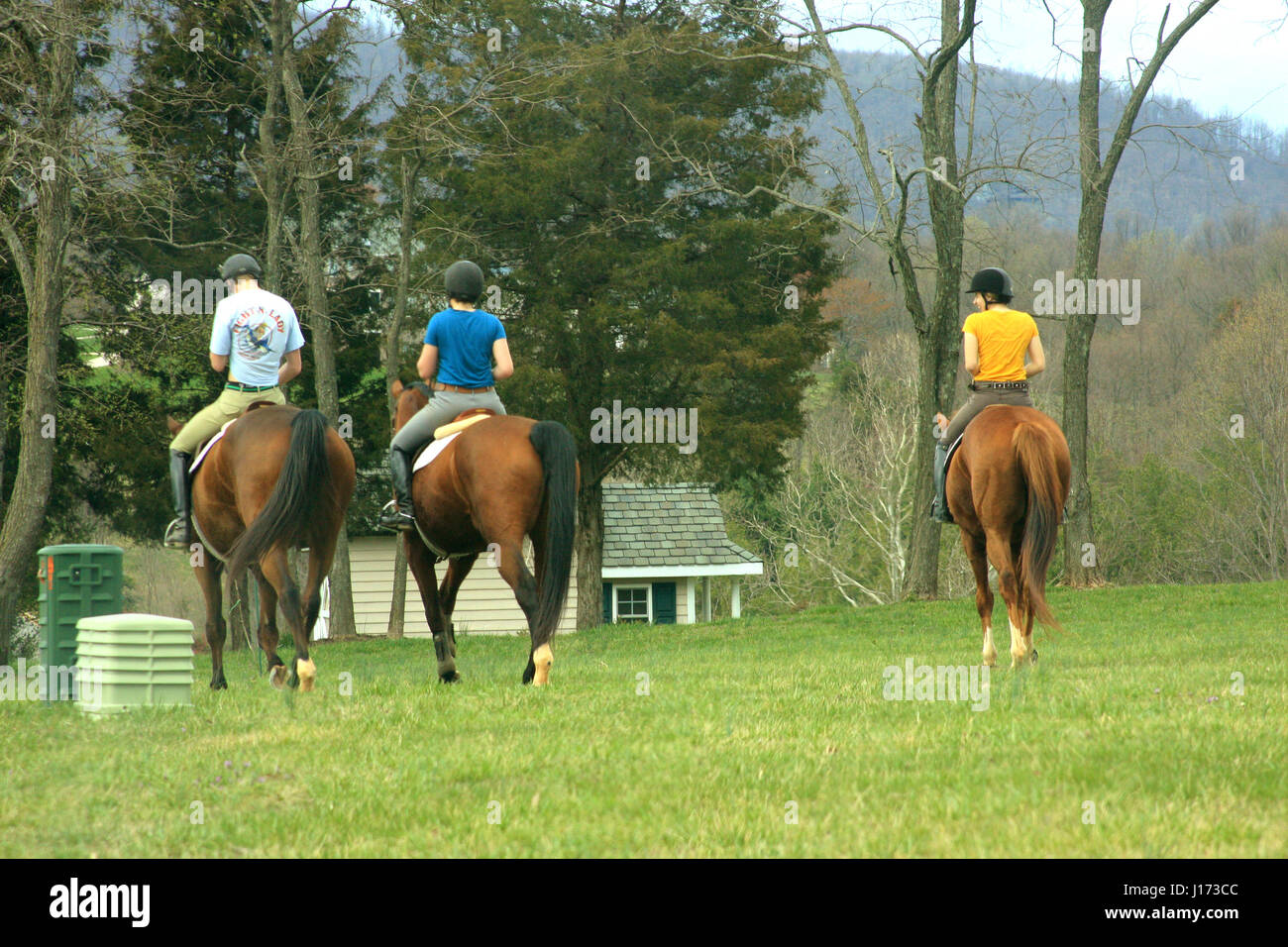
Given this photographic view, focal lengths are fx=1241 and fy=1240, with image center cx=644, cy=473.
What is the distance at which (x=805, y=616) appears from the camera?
76.1ft

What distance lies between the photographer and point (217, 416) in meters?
10.3

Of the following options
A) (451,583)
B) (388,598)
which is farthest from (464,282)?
(388,598)

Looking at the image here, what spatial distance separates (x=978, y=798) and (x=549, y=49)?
21.8m

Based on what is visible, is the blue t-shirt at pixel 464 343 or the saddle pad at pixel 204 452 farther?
the saddle pad at pixel 204 452

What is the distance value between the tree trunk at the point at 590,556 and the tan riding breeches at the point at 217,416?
14.7m

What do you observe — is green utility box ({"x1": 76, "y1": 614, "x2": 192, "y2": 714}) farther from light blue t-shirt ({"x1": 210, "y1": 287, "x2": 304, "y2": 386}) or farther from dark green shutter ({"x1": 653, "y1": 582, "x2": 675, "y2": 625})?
dark green shutter ({"x1": 653, "y1": 582, "x2": 675, "y2": 625})

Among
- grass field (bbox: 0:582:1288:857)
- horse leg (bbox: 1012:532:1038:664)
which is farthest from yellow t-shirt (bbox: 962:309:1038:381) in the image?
grass field (bbox: 0:582:1288:857)

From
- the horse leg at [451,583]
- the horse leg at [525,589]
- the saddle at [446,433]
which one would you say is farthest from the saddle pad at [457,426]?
the horse leg at [451,583]

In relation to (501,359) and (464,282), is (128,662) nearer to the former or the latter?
(501,359)

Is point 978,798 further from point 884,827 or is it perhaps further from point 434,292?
point 434,292

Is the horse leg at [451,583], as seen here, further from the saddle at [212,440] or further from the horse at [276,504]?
the saddle at [212,440]

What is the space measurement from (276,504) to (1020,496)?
5.60 meters

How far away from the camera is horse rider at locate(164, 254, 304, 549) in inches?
398

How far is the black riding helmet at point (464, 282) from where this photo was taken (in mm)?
9477
